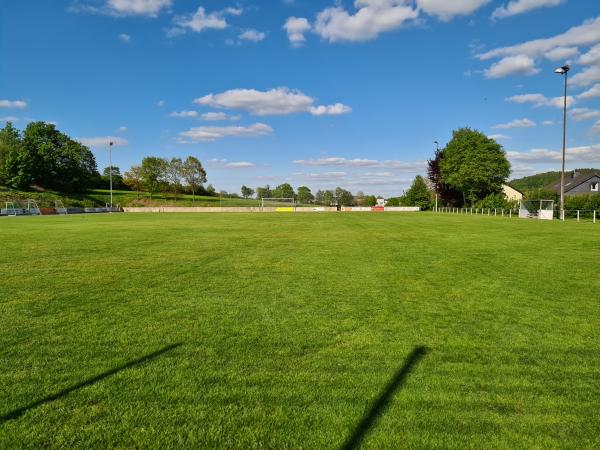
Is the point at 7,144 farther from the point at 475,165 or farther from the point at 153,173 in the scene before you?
the point at 475,165

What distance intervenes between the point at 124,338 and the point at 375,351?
315 centimetres

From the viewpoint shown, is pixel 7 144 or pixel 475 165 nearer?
pixel 475 165

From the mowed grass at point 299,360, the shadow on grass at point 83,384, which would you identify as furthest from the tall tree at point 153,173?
the shadow on grass at point 83,384

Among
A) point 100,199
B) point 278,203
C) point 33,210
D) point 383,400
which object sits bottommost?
point 383,400

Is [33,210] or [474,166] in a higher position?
[474,166]

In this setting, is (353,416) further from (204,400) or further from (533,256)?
(533,256)

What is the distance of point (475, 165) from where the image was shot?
60594 millimetres

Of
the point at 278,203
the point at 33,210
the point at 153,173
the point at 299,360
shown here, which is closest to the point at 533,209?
the point at 299,360

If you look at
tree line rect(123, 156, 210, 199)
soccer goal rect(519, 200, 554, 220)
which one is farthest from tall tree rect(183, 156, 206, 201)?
soccer goal rect(519, 200, 554, 220)

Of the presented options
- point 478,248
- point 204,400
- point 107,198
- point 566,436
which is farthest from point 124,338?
point 107,198

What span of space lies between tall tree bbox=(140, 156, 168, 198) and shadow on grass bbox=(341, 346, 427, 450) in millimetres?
97618

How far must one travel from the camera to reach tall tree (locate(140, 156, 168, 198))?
94.7 m

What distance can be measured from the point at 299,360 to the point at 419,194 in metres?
88.4

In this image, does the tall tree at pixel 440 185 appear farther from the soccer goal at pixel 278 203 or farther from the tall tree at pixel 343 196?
the tall tree at pixel 343 196
